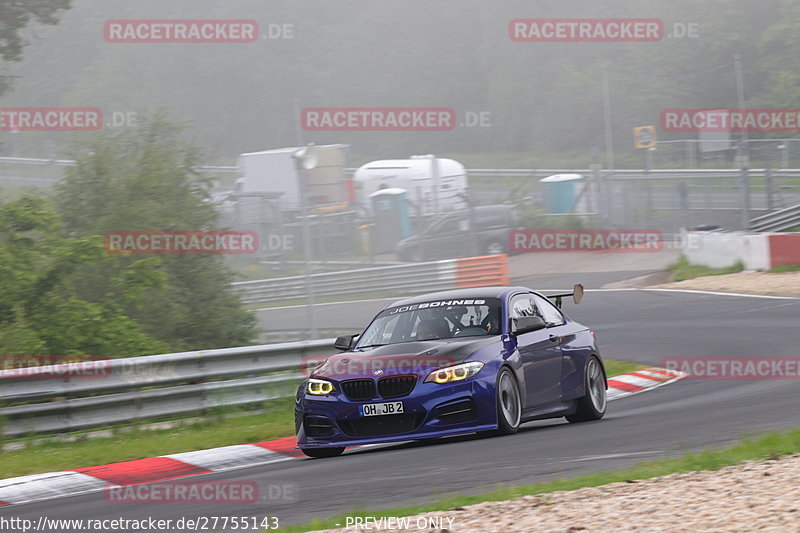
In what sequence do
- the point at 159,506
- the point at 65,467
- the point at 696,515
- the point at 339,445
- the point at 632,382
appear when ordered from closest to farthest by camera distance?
1. the point at 696,515
2. the point at 159,506
3. the point at 339,445
4. the point at 65,467
5. the point at 632,382

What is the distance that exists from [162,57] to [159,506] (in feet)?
257

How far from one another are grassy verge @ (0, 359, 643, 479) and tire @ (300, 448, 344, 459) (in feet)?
5.20

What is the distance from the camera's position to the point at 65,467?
10930mm

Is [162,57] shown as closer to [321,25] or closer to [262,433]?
[321,25]

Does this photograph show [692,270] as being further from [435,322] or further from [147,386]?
[435,322]

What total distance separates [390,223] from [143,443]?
76.5 feet

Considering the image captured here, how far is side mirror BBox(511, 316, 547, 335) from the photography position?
10.8 metres

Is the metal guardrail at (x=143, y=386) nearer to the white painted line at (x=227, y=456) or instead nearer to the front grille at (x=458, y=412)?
the white painted line at (x=227, y=456)

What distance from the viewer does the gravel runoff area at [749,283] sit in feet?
88.5

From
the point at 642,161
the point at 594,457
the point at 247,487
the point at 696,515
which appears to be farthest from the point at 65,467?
the point at 642,161

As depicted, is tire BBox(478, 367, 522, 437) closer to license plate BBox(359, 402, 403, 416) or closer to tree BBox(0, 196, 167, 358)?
license plate BBox(359, 402, 403, 416)

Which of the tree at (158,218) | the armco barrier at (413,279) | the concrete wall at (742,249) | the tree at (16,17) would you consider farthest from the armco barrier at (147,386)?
the armco barrier at (413,279)

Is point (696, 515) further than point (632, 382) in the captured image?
No

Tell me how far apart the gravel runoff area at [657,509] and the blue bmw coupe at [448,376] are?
3.02 metres
